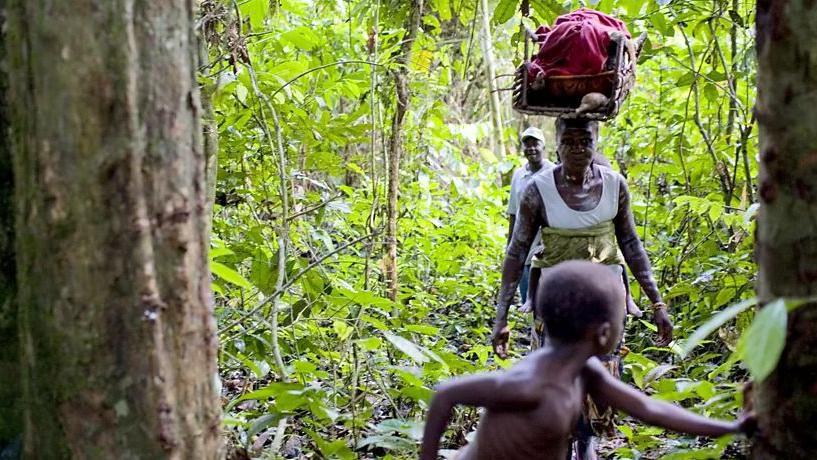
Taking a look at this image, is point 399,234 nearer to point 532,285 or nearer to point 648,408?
point 532,285

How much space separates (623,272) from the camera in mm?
4520

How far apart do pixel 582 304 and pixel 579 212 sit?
2.01 metres

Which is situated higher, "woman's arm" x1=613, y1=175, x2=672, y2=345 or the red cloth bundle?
the red cloth bundle

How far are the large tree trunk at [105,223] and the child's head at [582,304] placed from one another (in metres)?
1.02

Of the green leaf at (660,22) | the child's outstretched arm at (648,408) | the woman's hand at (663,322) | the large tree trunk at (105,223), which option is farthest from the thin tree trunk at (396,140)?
the large tree trunk at (105,223)

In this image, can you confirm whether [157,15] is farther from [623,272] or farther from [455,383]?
[623,272]

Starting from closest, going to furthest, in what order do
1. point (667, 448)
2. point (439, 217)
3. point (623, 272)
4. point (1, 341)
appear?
point (1, 341)
point (667, 448)
point (623, 272)
point (439, 217)

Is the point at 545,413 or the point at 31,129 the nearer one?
the point at 31,129

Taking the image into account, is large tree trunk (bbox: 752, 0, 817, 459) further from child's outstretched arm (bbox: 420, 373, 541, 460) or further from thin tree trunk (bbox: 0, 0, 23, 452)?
thin tree trunk (bbox: 0, 0, 23, 452)

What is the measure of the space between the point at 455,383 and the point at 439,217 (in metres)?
7.66

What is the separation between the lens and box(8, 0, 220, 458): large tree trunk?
6.44 ft

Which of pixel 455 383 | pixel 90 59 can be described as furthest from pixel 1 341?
pixel 455 383

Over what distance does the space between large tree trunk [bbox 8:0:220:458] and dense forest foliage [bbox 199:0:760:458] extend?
79 cm

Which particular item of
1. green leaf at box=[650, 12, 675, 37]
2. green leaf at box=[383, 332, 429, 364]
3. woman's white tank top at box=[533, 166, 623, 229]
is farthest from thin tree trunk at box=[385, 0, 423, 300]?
green leaf at box=[383, 332, 429, 364]
